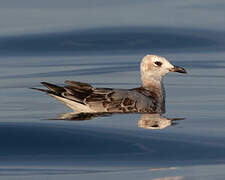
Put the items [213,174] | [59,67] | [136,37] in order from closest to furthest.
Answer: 1. [213,174]
2. [59,67]
3. [136,37]

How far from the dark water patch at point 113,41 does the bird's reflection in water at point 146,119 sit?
398 inches

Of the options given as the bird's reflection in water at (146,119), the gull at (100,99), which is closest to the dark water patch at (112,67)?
the gull at (100,99)

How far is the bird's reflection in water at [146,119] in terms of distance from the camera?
615 inches

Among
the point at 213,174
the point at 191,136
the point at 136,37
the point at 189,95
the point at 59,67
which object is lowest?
the point at 213,174

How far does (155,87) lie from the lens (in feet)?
60.2

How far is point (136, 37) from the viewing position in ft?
93.4

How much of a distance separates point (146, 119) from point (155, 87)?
2.12 m

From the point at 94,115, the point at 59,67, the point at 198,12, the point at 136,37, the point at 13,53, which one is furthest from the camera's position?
the point at 198,12

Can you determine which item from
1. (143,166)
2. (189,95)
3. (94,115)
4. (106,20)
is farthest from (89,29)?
(143,166)

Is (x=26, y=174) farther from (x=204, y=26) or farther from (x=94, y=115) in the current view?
(x=204, y=26)

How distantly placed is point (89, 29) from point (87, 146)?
15.2 m

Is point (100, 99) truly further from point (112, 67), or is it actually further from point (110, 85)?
point (112, 67)

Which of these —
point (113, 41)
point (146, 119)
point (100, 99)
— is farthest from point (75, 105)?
point (113, 41)

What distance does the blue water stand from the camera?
12938 mm
